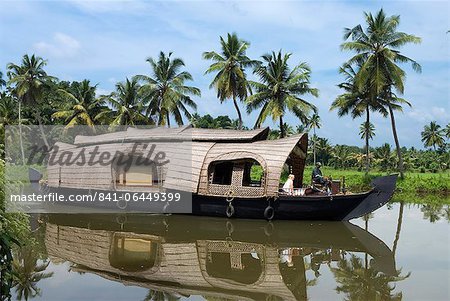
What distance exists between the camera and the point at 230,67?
66.5ft

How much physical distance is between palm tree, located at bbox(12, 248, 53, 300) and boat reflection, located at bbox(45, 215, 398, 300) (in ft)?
1.46

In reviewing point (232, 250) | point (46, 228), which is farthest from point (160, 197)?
point (232, 250)

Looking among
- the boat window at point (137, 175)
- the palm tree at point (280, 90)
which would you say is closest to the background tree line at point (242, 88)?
the palm tree at point (280, 90)

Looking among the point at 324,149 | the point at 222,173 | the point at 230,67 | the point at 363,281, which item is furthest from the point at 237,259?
the point at 324,149

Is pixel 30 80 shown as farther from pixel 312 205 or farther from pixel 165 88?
pixel 312 205

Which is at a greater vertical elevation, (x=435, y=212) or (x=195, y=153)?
(x=195, y=153)

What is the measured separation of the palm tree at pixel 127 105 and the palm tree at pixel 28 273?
15.6m

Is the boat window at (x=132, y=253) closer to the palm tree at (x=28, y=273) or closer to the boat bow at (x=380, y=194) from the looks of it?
the palm tree at (x=28, y=273)

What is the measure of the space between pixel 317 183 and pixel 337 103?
11450 mm

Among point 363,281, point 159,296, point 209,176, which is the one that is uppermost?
point 209,176

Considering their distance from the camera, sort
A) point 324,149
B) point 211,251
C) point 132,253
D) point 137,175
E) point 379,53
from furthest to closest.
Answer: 1. point 324,149
2. point 379,53
3. point 137,175
4. point 211,251
5. point 132,253

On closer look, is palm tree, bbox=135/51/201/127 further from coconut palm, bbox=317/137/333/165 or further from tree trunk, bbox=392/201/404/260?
coconut palm, bbox=317/137/333/165

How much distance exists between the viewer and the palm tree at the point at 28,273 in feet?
18.3

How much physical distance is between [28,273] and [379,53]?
17.0 m
